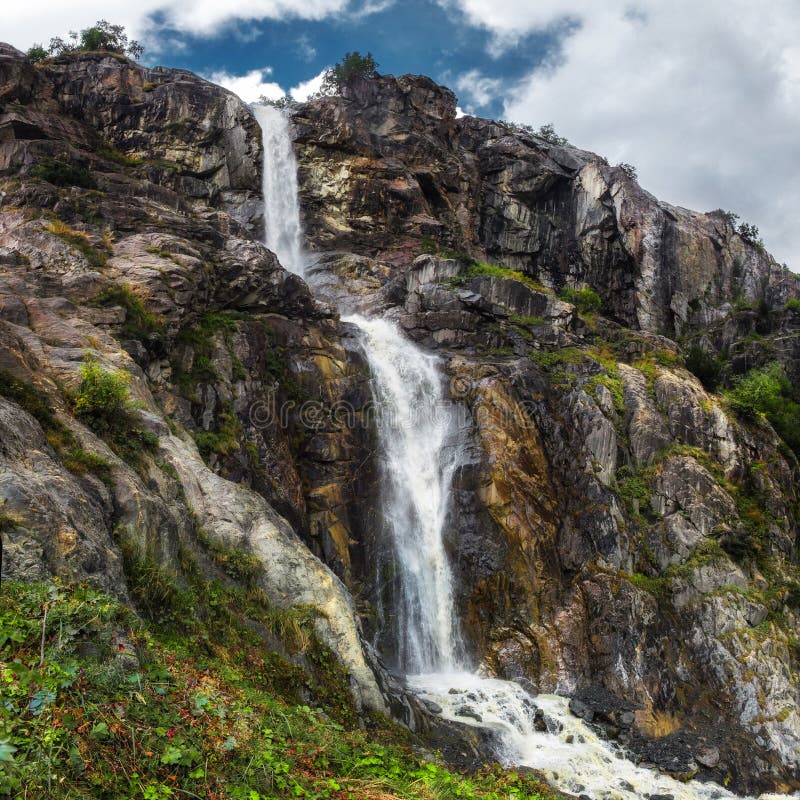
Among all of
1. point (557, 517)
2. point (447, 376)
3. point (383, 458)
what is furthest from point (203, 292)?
point (557, 517)

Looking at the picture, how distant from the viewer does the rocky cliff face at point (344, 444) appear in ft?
39.9

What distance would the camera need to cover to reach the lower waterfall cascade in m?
15.7

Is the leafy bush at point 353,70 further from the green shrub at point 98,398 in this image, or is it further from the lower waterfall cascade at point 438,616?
the green shrub at point 98,398

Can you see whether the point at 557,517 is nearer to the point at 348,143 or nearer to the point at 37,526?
the point at 37,526

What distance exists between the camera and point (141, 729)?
5445 millimetres

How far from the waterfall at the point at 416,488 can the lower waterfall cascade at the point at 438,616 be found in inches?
1.4

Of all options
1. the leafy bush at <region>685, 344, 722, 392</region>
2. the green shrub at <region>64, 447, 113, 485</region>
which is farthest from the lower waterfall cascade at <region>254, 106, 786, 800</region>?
the leafy bush at <region>685, 344, 722, 392</region>

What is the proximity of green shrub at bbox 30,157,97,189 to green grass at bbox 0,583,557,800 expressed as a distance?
23.2 m

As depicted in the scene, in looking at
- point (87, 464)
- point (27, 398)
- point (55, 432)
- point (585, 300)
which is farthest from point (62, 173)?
point (585, 300)

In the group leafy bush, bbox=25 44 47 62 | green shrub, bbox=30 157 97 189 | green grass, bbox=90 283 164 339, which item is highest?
leafy bush, bbox=25 44 47 62

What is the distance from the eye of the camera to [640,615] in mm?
21328

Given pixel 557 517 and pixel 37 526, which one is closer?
pixel 37 526

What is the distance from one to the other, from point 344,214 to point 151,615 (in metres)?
36.4

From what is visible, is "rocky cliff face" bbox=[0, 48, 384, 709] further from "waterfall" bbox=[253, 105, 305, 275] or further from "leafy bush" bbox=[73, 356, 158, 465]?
"waterfall" bbox=[253, 105, 305, 275]
